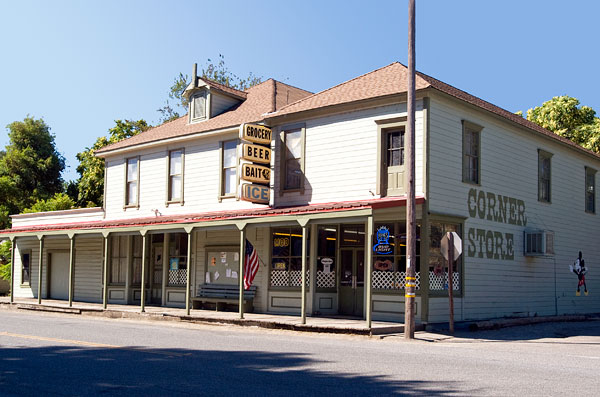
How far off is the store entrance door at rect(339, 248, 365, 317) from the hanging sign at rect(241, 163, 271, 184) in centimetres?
347

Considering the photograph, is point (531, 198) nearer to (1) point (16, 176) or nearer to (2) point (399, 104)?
(2) point (399, 104)

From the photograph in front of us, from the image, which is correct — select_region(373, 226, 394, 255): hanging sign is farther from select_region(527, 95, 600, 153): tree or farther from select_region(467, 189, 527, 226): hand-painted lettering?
select_region(527, 95, 600, 153): tree

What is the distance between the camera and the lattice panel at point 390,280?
18281 millimetres

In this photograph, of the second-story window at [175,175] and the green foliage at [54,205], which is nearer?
the second-story window at [175,175]

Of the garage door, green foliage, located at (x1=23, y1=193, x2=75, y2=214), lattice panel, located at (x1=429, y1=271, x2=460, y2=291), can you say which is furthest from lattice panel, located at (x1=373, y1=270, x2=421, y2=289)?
green foliage, located at (x1=23, y1=193, x2=75, y2=214)

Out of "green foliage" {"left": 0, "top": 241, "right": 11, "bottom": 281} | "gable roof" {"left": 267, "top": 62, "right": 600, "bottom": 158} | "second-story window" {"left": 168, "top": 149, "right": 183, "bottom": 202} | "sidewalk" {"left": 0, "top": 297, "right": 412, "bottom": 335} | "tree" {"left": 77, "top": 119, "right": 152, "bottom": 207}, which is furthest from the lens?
"tree" {"left": 77, "top": 119, "right": 152, "bottom": 207}

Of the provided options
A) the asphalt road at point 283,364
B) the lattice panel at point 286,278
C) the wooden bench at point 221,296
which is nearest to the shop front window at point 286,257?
the lattice panel at point 286,278

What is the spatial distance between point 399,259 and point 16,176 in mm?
37507

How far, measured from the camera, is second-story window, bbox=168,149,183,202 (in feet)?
83.5

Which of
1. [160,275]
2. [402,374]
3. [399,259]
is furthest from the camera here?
[160,275]

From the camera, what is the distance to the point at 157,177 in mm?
26203

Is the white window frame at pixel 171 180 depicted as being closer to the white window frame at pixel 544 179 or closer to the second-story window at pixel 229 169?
the second-story window at pixel 229 169

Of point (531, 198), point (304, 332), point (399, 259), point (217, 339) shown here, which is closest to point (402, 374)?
point (217, 339)

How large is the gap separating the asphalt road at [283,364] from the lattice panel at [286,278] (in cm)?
462
